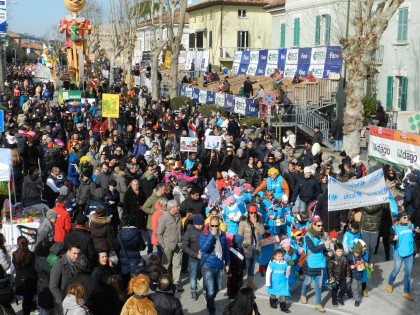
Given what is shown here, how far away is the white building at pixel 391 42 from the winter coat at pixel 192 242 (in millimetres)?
15666

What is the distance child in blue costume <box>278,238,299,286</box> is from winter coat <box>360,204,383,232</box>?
1.59 meters

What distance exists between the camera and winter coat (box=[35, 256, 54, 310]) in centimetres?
827

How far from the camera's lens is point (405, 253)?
10344 millimetres

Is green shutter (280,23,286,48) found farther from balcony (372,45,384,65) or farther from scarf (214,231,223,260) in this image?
scarf (214,231,223,260)

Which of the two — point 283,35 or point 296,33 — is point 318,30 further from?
point 283,35

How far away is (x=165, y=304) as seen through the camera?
23.0 feet

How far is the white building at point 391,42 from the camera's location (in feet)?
90.8

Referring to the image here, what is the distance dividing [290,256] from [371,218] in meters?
2.00

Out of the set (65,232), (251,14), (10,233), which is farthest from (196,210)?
(251,14)

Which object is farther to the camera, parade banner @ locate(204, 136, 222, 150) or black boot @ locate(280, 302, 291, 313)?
parade banner @ locate(204, 136, 222, 150)

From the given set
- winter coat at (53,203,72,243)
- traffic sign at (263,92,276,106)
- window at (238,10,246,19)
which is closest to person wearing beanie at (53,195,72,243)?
winter coat at (53,203,72,243)

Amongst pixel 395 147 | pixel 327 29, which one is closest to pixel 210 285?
pixel 395 147

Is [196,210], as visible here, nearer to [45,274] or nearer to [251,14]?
[45,274]

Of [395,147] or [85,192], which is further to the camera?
[395,147]
